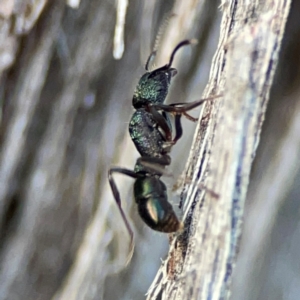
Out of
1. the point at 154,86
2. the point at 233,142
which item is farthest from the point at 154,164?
the point at 233,142

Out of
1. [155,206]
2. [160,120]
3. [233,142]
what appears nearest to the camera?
[233,142]

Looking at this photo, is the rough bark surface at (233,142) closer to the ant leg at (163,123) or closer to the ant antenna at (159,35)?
the ant leg at (163,123)

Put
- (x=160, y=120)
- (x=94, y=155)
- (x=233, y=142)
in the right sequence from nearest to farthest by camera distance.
→ (x=233, y=142), (x=160, y=120), (x=94, y=155)

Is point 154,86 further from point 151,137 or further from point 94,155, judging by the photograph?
point 94,155

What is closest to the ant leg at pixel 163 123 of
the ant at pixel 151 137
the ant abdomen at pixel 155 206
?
the ant at pixel 151 137

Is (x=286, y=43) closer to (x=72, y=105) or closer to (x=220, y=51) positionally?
(x=220, y=51)

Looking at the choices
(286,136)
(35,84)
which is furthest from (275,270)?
(35,84)

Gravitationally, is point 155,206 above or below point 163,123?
below
